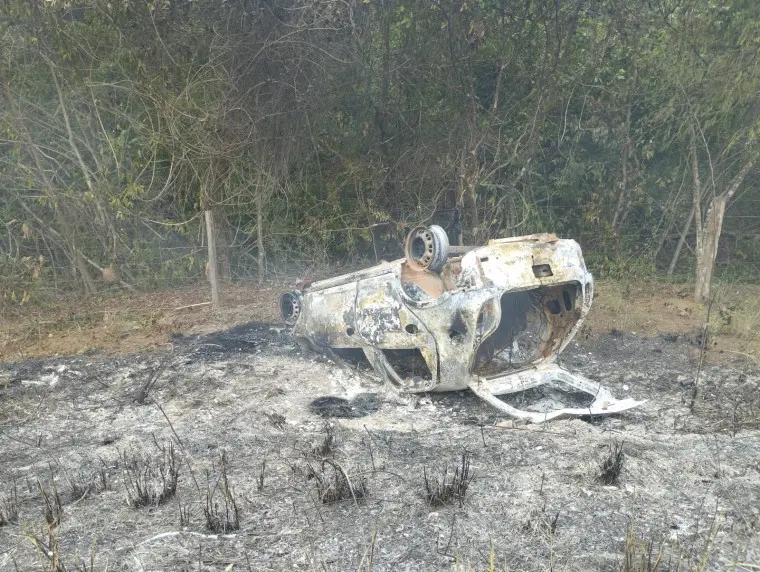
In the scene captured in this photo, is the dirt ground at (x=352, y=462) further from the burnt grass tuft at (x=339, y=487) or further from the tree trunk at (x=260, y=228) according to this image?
the tree trunk at (x=260, y=228)

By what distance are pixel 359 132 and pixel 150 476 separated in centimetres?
697

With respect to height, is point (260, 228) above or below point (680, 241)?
above

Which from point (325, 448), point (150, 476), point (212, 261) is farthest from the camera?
point (212, 261)

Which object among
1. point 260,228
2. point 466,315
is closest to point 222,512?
point 466,315

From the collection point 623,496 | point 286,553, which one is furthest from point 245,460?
point 623,496

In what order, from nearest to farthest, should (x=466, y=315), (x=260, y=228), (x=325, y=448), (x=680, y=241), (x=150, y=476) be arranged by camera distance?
(x=150, y=476) < (x=325, y=448) < (x=466, y=315) < (x=260, y=228) < (x=680, y=241)

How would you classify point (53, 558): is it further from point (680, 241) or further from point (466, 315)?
point (680, 241)

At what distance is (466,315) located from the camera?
4723mm

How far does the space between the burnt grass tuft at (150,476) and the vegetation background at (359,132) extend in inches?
201

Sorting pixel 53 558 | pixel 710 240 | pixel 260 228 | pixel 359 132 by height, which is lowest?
pixel 53 558

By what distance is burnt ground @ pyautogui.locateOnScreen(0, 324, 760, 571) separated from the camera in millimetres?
3197

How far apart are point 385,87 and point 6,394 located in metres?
6.48

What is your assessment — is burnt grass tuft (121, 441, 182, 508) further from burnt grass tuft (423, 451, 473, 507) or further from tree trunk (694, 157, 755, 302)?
tree trunk (694, 157, 755, 302)

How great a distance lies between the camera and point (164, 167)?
31.0 feet
